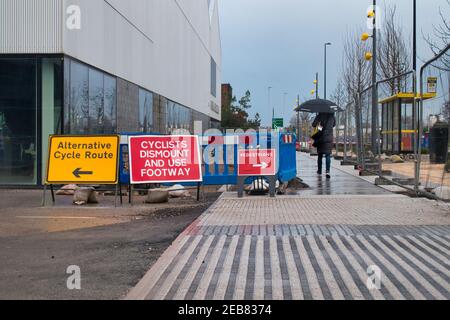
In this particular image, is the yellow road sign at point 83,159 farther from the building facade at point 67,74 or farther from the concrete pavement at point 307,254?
the building facade at point 67,74

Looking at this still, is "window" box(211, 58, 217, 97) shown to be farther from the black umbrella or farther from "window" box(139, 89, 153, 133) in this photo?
the black umbrella

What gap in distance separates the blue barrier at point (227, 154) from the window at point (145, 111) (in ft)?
38.1

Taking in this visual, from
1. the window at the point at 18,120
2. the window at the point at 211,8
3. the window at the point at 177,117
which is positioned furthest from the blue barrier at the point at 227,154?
the window at the point at 211,8

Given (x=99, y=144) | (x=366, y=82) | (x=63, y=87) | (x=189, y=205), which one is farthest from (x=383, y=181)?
(x=366, y=82)

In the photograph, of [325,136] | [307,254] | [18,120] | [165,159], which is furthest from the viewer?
[325,136]

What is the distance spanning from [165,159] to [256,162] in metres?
1.97

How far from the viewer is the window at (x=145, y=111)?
2452 centimetres

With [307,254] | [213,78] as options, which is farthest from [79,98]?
[213,78]

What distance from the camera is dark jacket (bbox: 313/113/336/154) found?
1644 cm

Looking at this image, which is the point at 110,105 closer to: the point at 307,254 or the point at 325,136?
the point at 325,136

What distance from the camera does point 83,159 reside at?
11.4 meters

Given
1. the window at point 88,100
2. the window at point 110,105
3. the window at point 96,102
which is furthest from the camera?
the window at point 110,105

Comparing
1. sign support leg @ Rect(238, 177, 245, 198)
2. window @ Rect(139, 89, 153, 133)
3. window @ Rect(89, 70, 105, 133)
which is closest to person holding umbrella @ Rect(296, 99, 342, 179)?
sign support leg @ Rect(238, 177, 245, 198)
